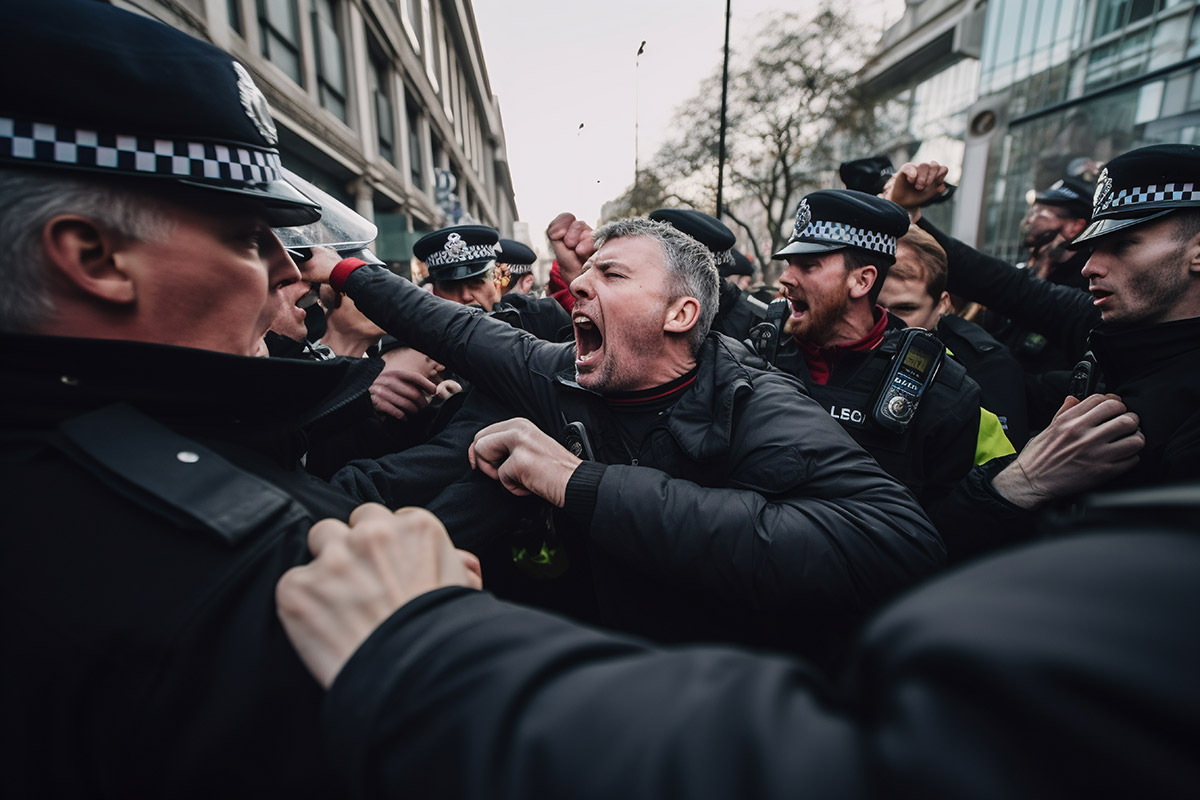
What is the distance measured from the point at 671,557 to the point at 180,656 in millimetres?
1067

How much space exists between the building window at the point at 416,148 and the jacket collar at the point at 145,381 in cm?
1935

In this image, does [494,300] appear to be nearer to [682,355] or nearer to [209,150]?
[682,355]

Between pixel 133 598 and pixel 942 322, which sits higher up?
pixel 942 322

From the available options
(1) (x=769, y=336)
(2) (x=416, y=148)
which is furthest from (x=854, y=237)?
(2) (x=416, y=148)

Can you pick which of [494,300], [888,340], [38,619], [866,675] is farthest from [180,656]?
[494,300]

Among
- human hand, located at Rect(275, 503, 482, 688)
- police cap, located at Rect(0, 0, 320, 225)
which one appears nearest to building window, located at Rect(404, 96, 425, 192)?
police cap, located at Rect(0, 0, 320, 225)

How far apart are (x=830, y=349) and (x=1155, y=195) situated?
4.32 feet

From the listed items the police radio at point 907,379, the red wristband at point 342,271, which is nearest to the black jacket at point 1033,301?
the police radio at point 907,379

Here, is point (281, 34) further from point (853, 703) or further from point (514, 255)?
point (853, 703)

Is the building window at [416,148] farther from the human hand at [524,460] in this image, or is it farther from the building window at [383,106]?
the human hand at [524,460]

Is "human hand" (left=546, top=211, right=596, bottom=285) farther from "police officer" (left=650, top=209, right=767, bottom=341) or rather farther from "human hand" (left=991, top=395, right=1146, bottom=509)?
"human hand" (left=991, top=395, right=1146, bottom=509)

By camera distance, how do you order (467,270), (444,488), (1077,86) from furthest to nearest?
(1077,86)
(467,270)
(444,488)

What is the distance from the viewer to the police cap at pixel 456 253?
13.6 ft

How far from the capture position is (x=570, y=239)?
344 cm
